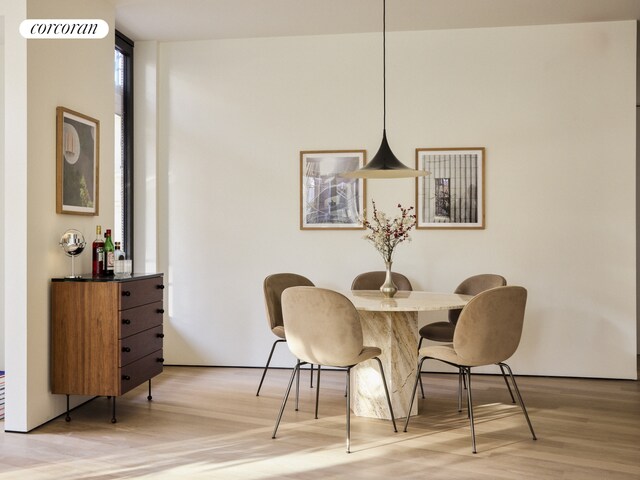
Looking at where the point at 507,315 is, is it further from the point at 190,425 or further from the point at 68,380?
the point at 68,380

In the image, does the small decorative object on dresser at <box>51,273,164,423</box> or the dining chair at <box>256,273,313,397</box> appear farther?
the dining chair at <box>256,273,313,397</box>

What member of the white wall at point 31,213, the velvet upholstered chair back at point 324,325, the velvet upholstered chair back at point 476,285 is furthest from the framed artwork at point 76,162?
the velvet upholstered chair back at point 476,285

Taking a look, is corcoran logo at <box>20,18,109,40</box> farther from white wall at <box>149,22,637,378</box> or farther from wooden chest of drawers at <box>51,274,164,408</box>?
wooden chest of drawers at <box>51,274,164,408</box>

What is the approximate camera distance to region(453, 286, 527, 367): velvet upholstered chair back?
3.15 metres

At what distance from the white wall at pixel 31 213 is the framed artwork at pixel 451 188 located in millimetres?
2785

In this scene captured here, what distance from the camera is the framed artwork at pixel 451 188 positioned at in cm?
502

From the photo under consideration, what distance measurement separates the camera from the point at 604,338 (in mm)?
4879

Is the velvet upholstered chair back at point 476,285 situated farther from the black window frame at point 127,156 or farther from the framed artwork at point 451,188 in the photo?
the black window frame at point 127,156

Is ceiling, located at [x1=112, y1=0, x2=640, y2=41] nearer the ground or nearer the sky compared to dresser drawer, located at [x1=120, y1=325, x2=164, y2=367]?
nearer the sky

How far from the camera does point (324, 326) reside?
3211 mm

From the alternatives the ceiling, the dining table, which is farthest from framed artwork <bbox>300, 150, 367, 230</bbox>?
the dining table

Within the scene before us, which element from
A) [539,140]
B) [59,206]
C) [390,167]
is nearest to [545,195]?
[539,140]

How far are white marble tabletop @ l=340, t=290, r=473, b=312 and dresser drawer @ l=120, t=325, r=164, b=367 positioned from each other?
1.33 meters

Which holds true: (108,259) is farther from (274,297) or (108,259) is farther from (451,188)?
(451,188)
